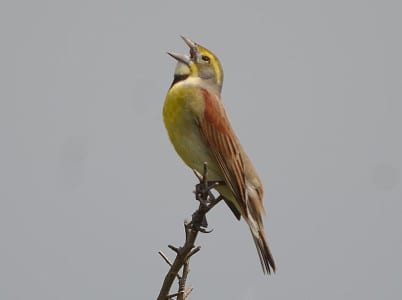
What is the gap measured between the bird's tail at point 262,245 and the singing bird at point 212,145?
10 mm

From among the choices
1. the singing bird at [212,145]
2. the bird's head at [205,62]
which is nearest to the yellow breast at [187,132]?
the singing bird at [212,145]

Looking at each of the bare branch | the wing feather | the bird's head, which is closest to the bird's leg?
the bare branch

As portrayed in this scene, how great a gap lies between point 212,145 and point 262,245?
1.08 m

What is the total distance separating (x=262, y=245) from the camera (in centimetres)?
Answer: 618

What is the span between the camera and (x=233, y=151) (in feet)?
22.2

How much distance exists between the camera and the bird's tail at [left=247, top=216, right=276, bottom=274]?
6.07 meters

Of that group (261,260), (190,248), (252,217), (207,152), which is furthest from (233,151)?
(190,248)

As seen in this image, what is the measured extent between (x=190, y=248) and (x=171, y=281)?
0.28 meters

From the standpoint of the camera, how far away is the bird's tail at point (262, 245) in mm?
6074

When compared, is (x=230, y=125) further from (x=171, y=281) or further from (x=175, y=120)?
(x=171, y=281)

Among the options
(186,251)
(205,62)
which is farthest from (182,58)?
(186,251)

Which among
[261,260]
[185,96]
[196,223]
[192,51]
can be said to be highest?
[192,51]

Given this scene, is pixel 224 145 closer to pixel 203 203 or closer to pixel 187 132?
pixel 187 132

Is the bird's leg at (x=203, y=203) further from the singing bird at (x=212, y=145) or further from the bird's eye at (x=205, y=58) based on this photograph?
the bird's eye at (x=205, y=58)
